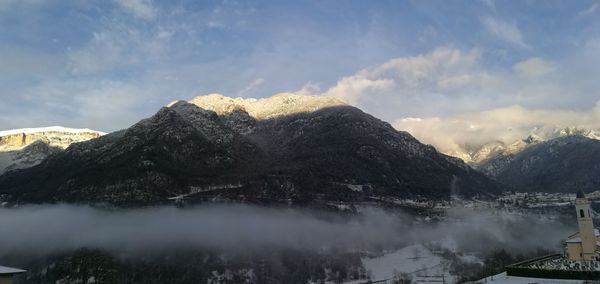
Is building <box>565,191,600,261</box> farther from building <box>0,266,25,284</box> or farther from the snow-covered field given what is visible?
building <box>0,266,25,284</box>

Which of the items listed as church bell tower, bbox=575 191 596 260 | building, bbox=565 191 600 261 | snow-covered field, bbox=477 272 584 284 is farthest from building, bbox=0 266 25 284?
church bell tower, bbox=575 191 596 260

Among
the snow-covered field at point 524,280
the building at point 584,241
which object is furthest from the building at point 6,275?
the building at point 584,241

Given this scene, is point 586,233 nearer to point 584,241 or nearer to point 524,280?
point 584,241

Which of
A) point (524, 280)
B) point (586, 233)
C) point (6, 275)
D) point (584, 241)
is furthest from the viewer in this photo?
point (586, 233)

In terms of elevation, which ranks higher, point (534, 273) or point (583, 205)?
point (583, 205)

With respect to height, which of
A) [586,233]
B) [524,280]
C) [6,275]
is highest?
[586,233]

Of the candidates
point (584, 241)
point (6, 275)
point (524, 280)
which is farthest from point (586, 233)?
point (6, 275)

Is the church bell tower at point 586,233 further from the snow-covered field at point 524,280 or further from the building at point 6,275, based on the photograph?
the building at point 6,275

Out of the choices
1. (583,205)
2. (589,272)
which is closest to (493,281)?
(589,272)

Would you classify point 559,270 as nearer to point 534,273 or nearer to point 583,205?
point 534,273
